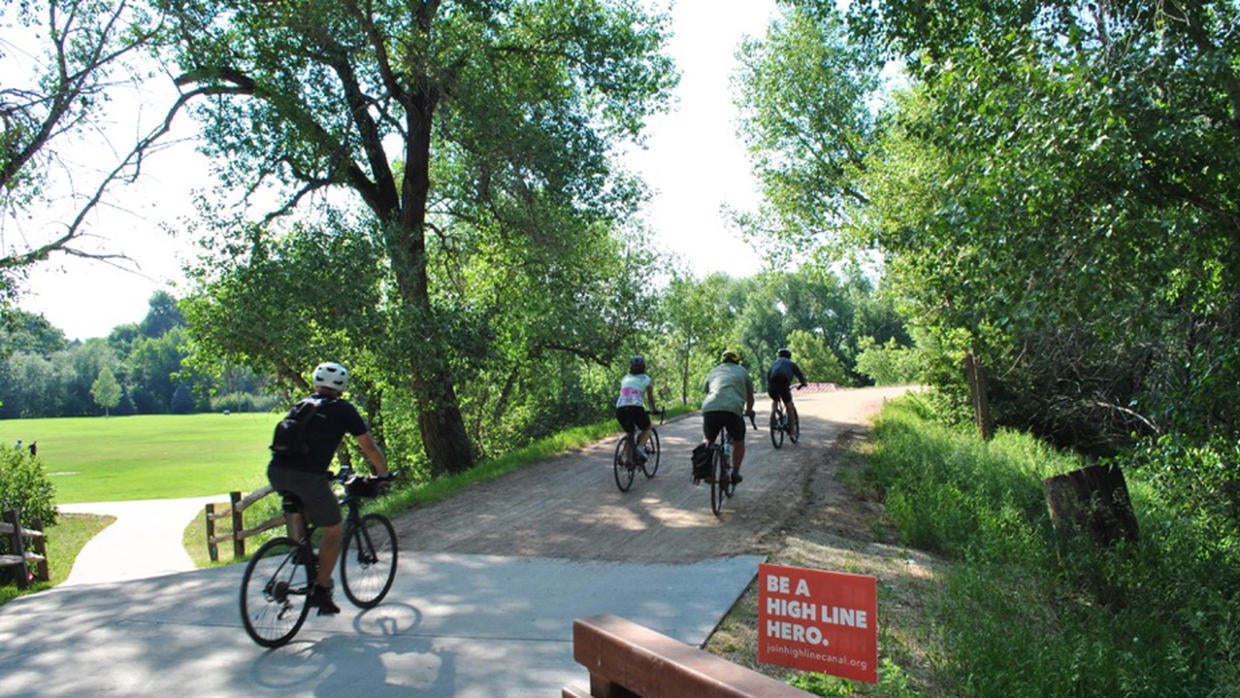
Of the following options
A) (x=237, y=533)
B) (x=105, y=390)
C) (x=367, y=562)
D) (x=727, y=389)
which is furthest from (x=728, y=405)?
(x=105, y=390)

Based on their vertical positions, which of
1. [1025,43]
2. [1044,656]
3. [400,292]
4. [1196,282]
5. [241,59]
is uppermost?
[241,59]

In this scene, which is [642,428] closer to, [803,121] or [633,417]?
[633,417]

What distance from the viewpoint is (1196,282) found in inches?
343

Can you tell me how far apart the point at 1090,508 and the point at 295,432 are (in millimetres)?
7562

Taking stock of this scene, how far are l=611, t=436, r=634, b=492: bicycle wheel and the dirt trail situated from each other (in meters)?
0.16

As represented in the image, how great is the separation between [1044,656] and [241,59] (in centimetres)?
1484

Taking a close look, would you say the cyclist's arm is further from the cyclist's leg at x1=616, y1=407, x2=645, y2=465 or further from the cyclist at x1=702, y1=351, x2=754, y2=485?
the cyclist's leg at x1=616, y1=407, x2=645, y2=465

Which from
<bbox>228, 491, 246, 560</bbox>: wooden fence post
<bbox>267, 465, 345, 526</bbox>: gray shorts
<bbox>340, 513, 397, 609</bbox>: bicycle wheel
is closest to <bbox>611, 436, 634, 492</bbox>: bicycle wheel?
<bbox>340, 513, 397, 609</bbox>: bicycle wheel

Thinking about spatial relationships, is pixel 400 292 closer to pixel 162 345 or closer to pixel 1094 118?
pixel 1094 118

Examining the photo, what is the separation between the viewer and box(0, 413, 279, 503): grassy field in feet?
158

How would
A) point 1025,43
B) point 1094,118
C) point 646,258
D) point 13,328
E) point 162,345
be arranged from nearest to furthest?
point 1094,118 < point 1025,43 < point 13,328 < point 646,258 < point 162,345

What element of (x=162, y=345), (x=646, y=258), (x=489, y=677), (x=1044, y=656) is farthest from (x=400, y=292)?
(x=162, y=345)

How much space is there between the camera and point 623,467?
1238 cm

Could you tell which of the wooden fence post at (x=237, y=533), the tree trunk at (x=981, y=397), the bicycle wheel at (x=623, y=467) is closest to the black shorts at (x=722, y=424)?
the bicycle wheel at (x=623, y=467)
